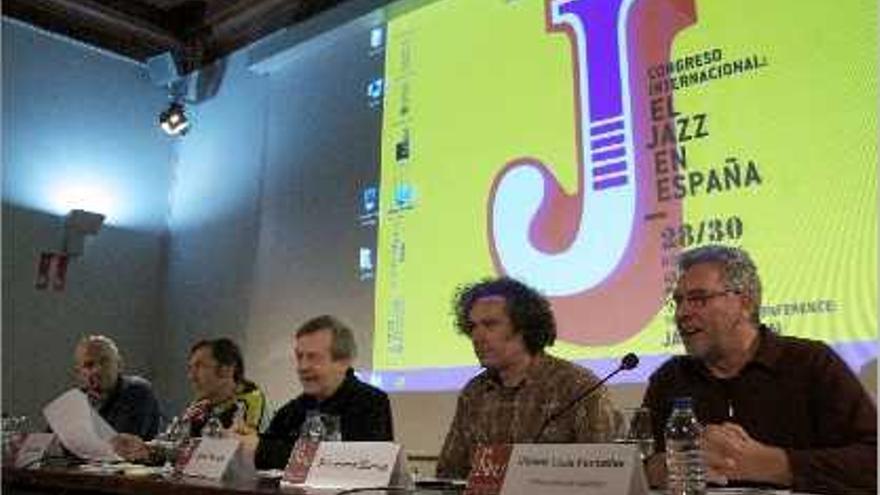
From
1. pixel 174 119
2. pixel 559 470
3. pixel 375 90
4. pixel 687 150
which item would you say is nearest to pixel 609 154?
pixel 687 150

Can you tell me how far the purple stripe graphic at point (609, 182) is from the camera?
2.99 meters

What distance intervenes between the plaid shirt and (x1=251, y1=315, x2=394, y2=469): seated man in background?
11.6 inches

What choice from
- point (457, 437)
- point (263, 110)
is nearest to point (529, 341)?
point (457, 437)

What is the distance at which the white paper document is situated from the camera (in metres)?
2.55

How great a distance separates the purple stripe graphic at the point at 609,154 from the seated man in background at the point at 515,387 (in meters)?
0.62

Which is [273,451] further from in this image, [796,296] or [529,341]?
[796,296]

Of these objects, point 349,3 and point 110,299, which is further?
point 110,299

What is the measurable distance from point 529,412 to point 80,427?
1163 mm

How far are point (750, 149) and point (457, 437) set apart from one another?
3.68 ft

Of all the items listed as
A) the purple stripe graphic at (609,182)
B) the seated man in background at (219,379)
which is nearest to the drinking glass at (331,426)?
the seated man in background at (219,379)

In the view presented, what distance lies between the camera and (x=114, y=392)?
3.75 m

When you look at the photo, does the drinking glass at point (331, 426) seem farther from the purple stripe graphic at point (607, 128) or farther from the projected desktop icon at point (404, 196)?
the projected desktop icon at point (404, 196)

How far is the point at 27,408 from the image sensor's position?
14.9 feet

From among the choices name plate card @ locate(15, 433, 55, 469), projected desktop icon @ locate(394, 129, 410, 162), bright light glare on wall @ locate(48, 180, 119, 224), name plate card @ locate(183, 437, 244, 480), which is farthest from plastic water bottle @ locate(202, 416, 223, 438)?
bright light glare on wall @ locate(48, 180, 119, 224)
